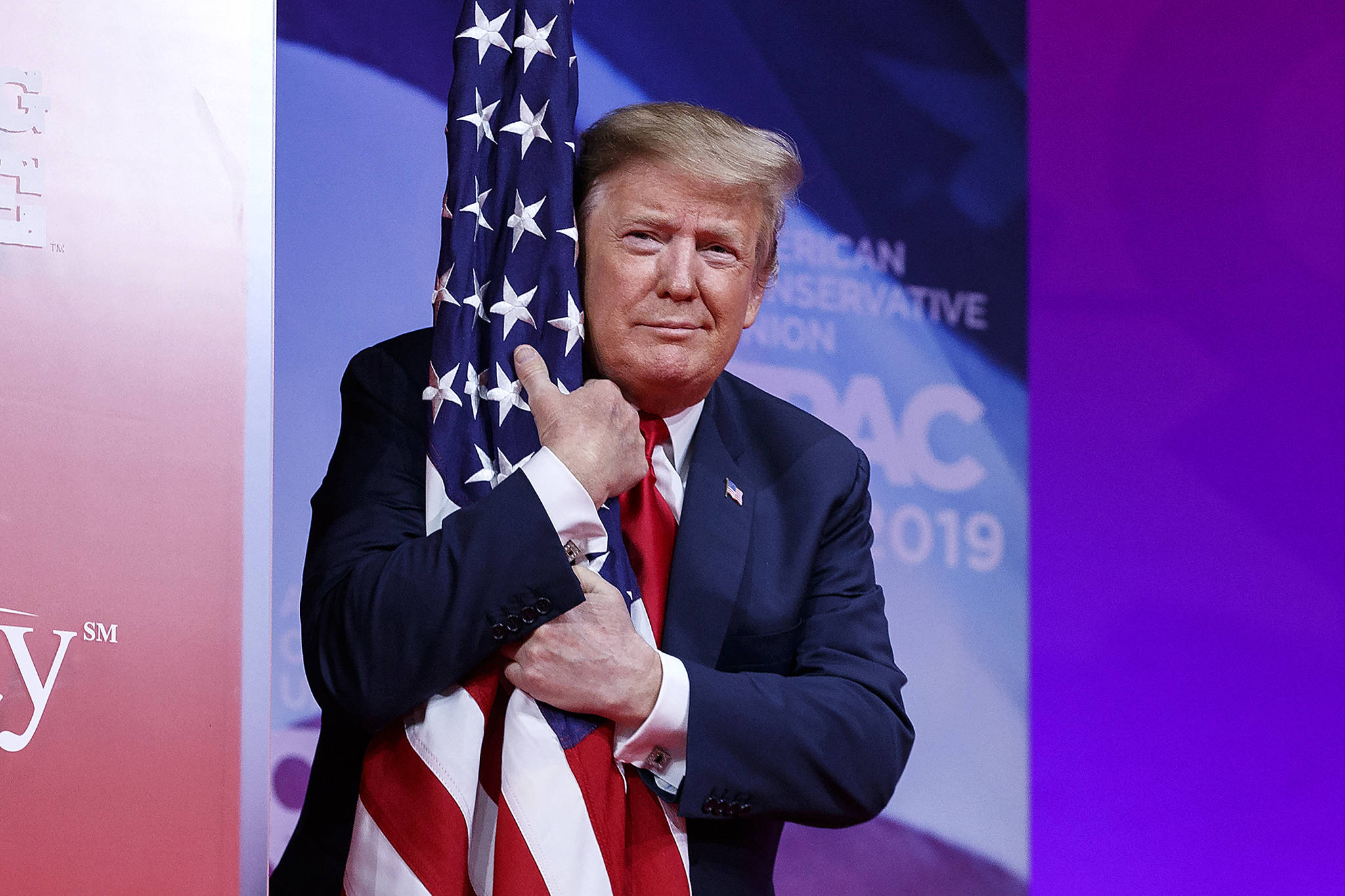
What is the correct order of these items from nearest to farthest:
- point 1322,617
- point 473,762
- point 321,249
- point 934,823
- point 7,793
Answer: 1. point 7,793
2. point 473,762
3. point 321,249
4. point 934,823
5. point 1322,617

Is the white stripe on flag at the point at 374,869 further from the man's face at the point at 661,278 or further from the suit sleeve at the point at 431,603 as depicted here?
the man's face at the point at 661,278

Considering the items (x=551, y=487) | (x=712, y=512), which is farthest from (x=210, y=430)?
(x=712, y=512)

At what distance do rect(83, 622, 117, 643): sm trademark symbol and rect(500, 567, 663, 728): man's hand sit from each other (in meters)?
0.57

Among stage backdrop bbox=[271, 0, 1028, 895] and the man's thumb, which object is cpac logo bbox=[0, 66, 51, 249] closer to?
the man's thumb

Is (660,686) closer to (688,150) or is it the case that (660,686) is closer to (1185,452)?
(688,150)

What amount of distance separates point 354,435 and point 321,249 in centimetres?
62

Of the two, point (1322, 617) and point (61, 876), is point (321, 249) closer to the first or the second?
point (61, 876)

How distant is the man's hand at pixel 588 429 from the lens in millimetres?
1486

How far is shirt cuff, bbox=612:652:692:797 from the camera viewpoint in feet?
4.95

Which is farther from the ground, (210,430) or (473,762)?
(210,430)

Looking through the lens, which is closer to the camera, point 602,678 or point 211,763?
point 211,763

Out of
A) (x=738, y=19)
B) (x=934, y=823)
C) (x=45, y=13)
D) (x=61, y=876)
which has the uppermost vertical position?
(x=738, y=19)

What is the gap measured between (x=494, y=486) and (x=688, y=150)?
542 millimetres

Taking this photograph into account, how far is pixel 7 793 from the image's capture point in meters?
0.91
